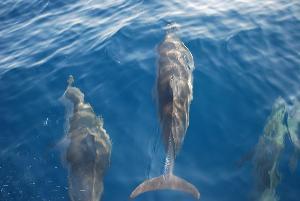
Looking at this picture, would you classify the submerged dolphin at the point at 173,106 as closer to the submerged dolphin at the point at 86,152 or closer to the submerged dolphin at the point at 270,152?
the submerged dolphin at the point at 86,152

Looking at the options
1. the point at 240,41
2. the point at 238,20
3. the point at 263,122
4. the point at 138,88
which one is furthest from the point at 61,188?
the point at 238,20

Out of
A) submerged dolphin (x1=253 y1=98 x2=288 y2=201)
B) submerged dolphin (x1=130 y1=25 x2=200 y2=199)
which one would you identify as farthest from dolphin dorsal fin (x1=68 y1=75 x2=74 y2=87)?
submerged dolphin (x1=253 y1=98 x2=288 y2=201)

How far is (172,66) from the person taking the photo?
1109cm

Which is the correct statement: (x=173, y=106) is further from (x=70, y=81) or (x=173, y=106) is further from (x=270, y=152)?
(x=70, y=81)

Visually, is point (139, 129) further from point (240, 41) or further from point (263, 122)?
point (240, 41)

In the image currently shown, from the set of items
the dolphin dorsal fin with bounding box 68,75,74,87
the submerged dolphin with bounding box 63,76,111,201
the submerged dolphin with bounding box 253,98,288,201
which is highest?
the dolphin dorsal fin with bounding box 68,75,74,87

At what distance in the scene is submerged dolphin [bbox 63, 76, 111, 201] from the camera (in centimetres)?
841

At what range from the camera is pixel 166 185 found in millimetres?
8555

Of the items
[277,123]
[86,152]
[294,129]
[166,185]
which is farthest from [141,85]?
[294,129]

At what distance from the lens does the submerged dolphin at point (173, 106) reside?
8.53 metres

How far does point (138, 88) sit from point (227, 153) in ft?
11.9

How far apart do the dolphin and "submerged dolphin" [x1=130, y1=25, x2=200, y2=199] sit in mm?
2615

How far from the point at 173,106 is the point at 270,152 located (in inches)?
106

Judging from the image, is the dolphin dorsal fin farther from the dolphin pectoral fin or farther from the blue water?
the dolphin pectoral fin
